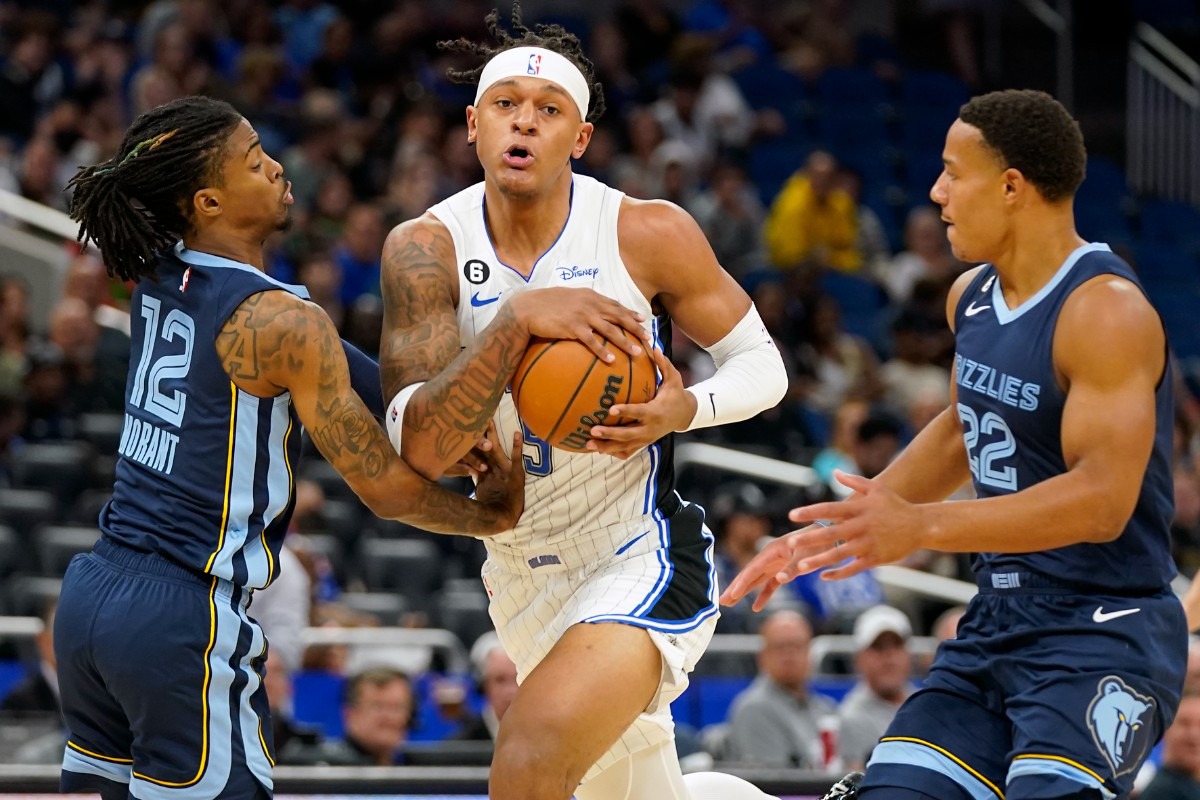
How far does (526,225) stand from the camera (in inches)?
167

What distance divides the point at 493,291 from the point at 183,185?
78 centimetres

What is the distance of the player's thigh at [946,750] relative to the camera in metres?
3.70

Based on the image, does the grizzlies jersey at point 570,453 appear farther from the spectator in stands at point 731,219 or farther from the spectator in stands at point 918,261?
the spectator in stands at point 918,261

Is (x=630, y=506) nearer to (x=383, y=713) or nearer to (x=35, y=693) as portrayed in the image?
(x=383, y=713)

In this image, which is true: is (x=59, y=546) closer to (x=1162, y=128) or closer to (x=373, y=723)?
(x=373, y=723)

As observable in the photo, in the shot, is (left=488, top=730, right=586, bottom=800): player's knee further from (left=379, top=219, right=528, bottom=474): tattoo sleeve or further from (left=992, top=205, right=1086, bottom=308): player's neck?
(left=992, top=205, right=1086, bottom=308): player's neck

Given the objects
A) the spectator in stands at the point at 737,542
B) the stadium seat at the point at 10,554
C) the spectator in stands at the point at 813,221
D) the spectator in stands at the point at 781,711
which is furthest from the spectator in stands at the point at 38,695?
the spectator in stands at the point at 813,221

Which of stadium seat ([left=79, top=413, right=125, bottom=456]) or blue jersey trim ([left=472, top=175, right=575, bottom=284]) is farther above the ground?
blue jersey trim ([left=472, top=175, right=575, bottom=284])

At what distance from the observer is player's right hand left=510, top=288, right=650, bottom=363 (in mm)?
3805

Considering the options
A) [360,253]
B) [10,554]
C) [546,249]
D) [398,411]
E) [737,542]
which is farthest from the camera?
[360,253]

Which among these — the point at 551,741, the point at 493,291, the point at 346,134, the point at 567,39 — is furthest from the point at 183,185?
the point at 346,134

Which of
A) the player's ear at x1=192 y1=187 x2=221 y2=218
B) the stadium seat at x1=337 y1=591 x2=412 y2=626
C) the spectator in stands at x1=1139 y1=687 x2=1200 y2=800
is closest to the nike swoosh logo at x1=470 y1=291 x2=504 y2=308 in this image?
the player's ear at x1=192 y1=187 x2=221 y2=218

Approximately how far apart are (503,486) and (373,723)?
2807mm

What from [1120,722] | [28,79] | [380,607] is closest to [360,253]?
[28,79]
